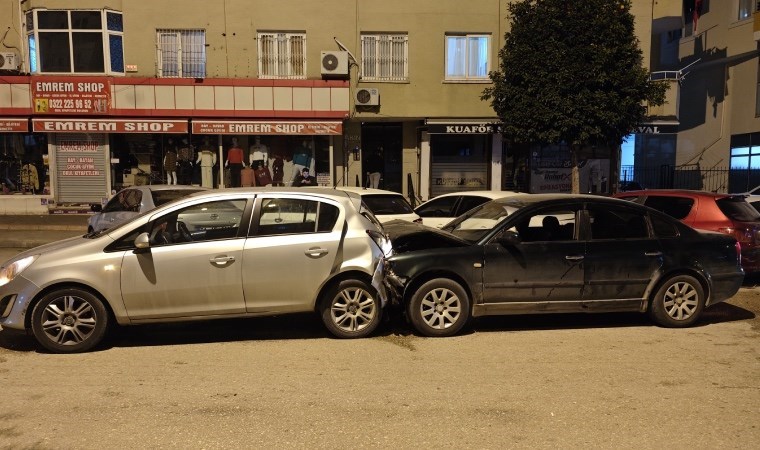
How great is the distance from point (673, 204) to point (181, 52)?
562 inches

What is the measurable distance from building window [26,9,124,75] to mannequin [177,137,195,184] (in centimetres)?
279

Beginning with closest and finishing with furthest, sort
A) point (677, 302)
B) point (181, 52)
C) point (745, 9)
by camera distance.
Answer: point (677, 302)
point (181, 52)
point (745, 9)

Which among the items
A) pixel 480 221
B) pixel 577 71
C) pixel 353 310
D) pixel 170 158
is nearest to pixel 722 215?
pixel 480 221

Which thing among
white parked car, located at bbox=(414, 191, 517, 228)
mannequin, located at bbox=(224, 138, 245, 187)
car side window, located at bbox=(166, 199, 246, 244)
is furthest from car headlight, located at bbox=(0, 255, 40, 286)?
mannequin, located at bbox=(224, 138, 245, 187)

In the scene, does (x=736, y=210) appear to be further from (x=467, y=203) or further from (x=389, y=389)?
(x=389, y=389)

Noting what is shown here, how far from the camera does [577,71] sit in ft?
45.5

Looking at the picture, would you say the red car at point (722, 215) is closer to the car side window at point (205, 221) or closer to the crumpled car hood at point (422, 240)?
the crumpled car hood at point (422, 240)

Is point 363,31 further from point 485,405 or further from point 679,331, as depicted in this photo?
point 485,405

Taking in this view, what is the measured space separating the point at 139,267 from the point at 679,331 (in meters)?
5.78

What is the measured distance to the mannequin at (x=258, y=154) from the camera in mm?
18062

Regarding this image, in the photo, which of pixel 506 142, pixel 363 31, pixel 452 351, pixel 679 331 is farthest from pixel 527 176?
pixel 452 351

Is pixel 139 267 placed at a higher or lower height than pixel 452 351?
higher

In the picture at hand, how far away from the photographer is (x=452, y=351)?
582 cm

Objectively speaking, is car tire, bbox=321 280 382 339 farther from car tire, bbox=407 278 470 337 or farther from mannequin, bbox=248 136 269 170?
mannequin, bbox=248 136 269 170
